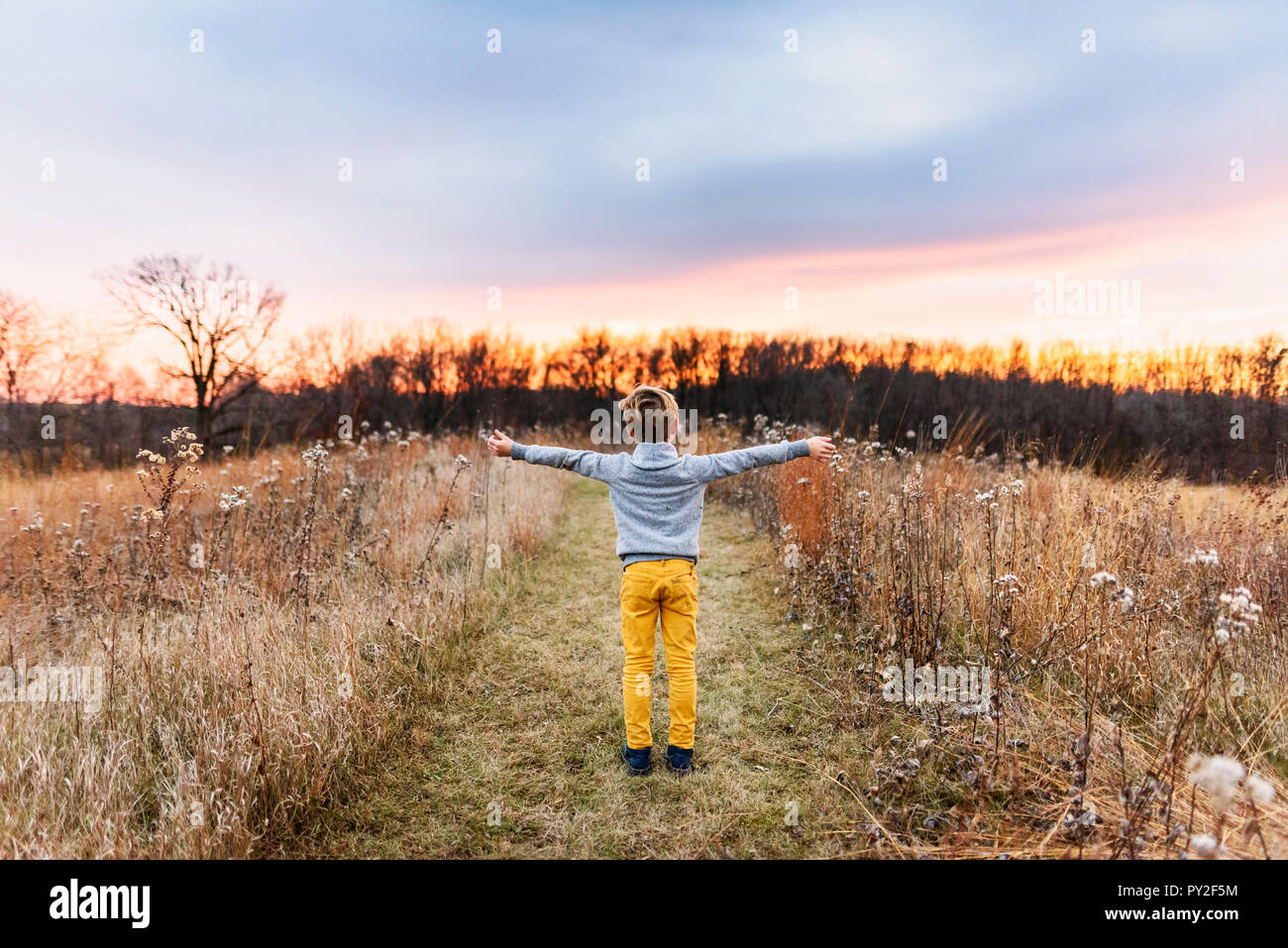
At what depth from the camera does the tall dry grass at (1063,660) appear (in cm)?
238

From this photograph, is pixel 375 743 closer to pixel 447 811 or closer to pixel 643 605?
pixel 447 811

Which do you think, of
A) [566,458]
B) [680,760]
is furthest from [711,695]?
[566,458]

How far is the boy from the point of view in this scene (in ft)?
10.4

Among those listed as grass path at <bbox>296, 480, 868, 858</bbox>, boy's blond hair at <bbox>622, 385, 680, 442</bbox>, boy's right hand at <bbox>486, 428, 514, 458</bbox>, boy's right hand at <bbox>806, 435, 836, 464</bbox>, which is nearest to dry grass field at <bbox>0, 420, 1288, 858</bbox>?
grass path at <bbox>296, 480, 868, 858</bbox>

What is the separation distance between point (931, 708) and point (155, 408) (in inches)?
790

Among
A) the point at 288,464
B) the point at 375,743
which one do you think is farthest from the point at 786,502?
the point at 288,464

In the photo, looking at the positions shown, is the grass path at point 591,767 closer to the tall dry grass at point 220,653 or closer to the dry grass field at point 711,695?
the dry grass field at point 711,695

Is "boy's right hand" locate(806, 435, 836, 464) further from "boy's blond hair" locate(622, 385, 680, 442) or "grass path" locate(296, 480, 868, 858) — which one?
"grass path" locate(296, 480, 868, 858)

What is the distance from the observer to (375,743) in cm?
324

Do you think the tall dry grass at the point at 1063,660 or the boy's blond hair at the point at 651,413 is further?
the boy's blond hair at the point at 651,413

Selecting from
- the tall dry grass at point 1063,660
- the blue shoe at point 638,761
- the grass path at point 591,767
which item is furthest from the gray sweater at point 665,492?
the tall dry grass at point 1063,660

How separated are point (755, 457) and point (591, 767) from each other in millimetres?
1904
